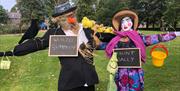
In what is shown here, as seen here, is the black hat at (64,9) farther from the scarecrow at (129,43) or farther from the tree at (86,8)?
the tree at (86,8)

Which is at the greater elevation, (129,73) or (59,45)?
(59,45)

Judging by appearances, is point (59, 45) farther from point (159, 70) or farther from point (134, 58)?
point (159, 70)

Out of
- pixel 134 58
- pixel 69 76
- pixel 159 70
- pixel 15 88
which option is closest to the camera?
pixel 69 76

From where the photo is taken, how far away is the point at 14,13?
107 m

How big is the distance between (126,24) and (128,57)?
0.51 meters

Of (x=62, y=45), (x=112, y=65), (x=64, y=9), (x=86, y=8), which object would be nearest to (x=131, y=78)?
(x=112, y=65)

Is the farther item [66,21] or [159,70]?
[159,70]

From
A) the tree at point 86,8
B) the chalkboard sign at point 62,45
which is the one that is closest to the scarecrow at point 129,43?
the chalkboard sign at point 62,45

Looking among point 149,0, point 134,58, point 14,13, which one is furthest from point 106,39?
point 14,13

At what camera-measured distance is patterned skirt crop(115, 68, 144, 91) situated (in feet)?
21.5

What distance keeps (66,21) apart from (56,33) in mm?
233

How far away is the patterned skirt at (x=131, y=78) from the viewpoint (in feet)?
21.5

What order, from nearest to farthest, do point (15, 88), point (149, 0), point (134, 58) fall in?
1. point (134, 58)
2. point (15, 88)
3. point (149, 0)

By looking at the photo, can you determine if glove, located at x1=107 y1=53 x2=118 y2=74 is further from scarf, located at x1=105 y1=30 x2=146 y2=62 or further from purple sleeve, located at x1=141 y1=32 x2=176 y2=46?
purple sleeve, located at x1=141 y1=32 x2=176 y2=46
